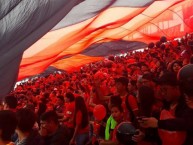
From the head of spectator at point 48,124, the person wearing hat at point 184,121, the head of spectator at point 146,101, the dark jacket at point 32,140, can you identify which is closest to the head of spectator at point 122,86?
the head of spectator at point 48,124

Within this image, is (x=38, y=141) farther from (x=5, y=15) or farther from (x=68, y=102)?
(x=68, y=102)

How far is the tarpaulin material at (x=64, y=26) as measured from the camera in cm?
440

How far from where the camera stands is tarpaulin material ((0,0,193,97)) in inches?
173

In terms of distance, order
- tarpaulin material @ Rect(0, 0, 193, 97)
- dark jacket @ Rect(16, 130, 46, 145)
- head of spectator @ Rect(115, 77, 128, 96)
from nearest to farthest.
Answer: dark jacket @ Rect(16, 130, 46, 145) → tarpaulin material @ Rect(0, 0, 193, 97) → head of spectator @ Rect(115, 77, 128, 96)

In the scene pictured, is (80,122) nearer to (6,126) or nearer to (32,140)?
(32,140)

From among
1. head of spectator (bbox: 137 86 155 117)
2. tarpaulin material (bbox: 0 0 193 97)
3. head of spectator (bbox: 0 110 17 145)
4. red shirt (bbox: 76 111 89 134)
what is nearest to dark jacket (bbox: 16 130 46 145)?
head of spectator (bbox: 0 110 17 145)

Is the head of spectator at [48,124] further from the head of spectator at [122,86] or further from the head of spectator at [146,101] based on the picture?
the head of spectator at [146,101]

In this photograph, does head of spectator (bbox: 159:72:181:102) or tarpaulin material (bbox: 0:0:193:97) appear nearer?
head of spectator (bbox: 159:72:181:102)

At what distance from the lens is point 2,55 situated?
4371 millimetres

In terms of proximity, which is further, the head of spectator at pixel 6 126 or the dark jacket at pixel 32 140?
the dark jacket at pixel 32 140

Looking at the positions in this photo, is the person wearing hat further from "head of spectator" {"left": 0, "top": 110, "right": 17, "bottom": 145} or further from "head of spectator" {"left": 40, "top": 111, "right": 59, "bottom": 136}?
"head of spectator" {"left": 40, "top": 111, "right": 59, "bottom": 136}

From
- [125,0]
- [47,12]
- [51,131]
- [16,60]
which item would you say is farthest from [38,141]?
[125,0]

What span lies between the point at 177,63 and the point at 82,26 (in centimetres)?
219

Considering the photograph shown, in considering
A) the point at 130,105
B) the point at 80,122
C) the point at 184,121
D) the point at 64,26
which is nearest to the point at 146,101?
the point at 184,121
